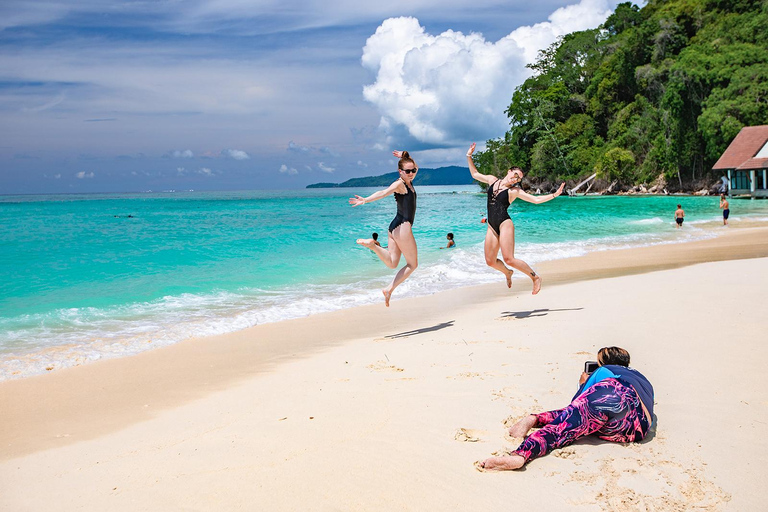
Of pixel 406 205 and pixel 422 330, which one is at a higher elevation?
pixel 406 205

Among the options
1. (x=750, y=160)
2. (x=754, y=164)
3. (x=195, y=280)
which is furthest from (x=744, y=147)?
(x=195, y=280)

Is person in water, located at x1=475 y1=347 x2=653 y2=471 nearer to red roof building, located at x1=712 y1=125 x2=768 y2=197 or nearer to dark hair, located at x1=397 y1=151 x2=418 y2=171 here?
dark hair, located at x1=397 y1=151 x2=418 y2=171

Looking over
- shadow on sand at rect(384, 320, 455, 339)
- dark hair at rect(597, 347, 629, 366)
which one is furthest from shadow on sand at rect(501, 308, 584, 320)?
dark hair at rect(597, 347, 629, 366)

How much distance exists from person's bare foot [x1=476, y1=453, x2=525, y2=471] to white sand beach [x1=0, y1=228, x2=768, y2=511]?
8 cm

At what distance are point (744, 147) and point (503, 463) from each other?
52082mm

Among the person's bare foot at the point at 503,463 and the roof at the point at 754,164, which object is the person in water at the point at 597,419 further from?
the roof at the point at 754,164

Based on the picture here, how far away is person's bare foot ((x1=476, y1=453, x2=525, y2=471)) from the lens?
3588 millimetres

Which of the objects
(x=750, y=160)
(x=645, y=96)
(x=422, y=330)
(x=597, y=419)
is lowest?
(x=422, y=330)

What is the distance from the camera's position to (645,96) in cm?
6700

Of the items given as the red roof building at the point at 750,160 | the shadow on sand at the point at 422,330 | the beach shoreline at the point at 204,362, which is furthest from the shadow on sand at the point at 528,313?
the red roof building at the point at 750,160

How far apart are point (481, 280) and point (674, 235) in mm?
13627

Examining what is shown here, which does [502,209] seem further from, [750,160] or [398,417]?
[750,160]

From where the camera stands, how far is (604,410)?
3.92 meters

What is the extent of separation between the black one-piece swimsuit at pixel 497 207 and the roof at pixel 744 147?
45.9 metres
